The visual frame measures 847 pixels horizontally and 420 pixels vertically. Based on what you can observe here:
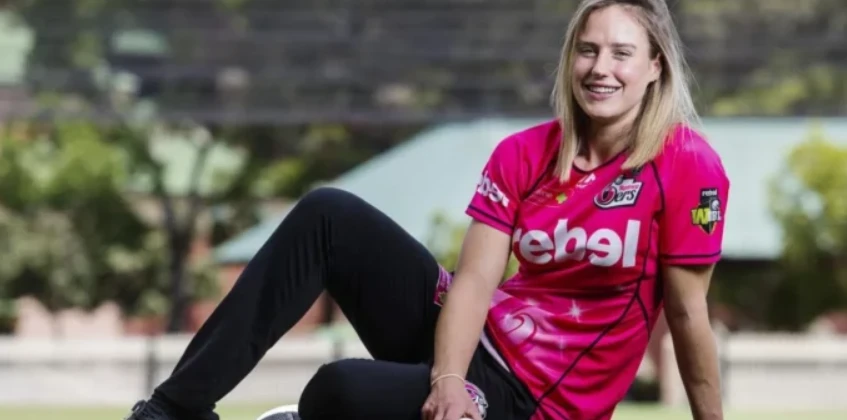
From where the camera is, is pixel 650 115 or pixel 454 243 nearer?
pixel 650 115

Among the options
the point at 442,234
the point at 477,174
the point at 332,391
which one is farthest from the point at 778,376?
the point at 332,391

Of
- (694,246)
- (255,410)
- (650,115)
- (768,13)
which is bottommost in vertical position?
(255,410)

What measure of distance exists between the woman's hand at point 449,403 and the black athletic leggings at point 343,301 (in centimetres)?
6

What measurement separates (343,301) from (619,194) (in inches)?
25.8

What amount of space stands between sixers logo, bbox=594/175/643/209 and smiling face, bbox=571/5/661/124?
0.45 ft

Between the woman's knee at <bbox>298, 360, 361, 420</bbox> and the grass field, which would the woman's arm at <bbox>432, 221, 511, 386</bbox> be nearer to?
the woman's knee at <bbox>298, 360, 361, 420</bbox>

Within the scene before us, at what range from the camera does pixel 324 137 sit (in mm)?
34562

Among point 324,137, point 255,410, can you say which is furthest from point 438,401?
point 324,137

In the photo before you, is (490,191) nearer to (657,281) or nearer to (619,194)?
(619,194)

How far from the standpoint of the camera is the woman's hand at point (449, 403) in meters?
3.42

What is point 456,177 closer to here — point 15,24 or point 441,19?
point 441,19

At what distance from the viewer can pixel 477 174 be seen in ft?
94.3

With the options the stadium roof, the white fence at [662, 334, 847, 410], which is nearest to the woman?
the white fence at [662, 334, 847, 410]

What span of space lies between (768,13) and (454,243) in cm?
637
